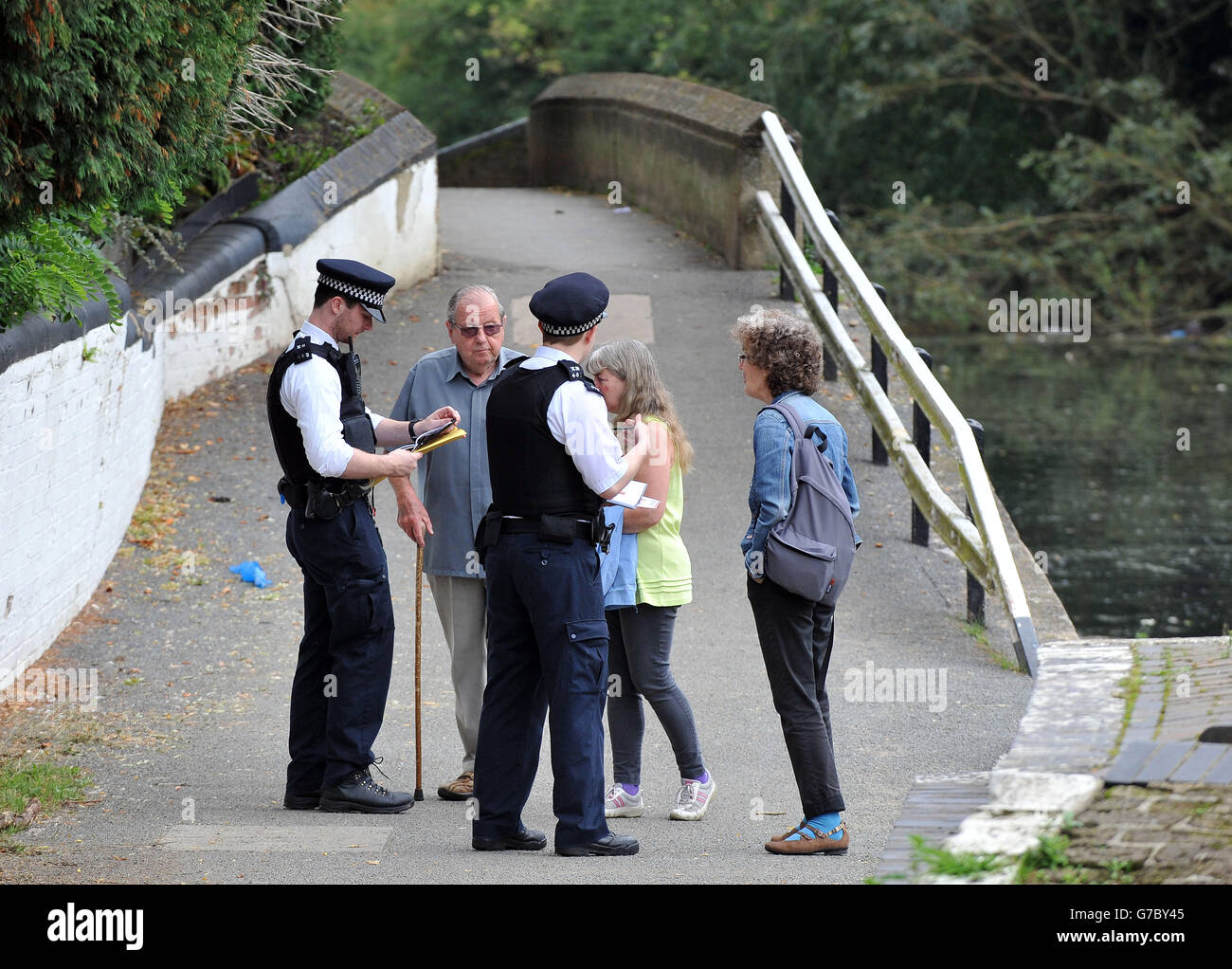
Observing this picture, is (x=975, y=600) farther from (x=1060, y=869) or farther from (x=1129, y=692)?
(x=1060, y=869)

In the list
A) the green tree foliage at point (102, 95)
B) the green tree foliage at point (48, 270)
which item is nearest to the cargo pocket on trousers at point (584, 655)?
the green tree foliage at point (102, 95)

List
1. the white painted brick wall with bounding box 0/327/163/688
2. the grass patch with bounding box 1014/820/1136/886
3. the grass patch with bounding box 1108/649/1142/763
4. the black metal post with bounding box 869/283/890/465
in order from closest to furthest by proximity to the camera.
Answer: the grass patch with bounding box 1014/820/1136/886 < the grass patch with bounding box 1108/649/1142/763 < the white painted brick wall with bounding box 0/327/163/688 < the black metal post with bounding box 869/283/890/465

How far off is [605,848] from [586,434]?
129cm

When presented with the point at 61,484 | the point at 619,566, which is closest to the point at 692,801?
the point at 619,566

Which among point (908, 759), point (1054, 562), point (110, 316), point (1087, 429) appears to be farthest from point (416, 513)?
point (1087, 429)

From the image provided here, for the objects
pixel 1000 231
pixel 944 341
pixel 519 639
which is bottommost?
pixel 519 639

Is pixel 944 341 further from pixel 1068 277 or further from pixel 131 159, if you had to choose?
pixel 131 159

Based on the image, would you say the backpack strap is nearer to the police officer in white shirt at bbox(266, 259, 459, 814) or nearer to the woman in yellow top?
the woman in yellow top

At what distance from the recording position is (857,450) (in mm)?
10195

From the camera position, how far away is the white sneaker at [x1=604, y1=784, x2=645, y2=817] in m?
5.64

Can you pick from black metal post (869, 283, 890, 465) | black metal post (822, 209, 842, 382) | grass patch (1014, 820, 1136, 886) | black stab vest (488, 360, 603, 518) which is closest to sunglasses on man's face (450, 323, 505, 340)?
black stab vest (488, 360, 603, 518)

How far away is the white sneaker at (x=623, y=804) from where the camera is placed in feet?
18.5

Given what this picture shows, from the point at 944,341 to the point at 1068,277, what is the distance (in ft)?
6.72

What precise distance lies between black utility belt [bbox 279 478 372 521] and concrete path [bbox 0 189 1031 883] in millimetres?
1042
